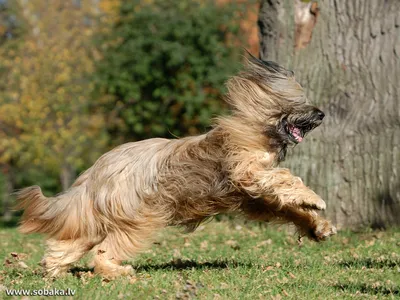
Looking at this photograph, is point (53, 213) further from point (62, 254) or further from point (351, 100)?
point (351, 100)

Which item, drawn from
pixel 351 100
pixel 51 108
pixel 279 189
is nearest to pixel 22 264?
pixel 279 189

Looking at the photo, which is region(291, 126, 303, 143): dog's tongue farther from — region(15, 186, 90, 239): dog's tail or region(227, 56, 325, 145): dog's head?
region(15, 186, 90, 239): dog's tail

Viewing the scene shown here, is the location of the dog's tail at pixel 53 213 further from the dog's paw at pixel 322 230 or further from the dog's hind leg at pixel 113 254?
the dog's paw at pixel 322 230

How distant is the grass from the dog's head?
1.28 meters

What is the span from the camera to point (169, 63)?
18.6m

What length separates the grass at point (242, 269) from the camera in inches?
209

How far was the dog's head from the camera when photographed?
19.9 feet

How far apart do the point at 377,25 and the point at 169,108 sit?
10.8 m

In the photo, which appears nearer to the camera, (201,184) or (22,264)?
(201,184)

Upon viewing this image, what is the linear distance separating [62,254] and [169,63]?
502 inches

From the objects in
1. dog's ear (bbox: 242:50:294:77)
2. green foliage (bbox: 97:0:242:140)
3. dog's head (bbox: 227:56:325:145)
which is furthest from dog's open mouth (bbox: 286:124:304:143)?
green foliage (bbox: 97:0:242:140)

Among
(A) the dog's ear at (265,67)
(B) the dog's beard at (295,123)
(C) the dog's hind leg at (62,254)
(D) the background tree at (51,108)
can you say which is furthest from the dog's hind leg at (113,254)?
(D) the background tree at (51,108)

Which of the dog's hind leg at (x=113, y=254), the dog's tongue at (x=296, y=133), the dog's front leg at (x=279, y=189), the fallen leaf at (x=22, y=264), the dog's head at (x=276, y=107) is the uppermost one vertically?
the dog's head at (x=276, y=107)

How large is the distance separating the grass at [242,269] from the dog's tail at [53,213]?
0.43 m
